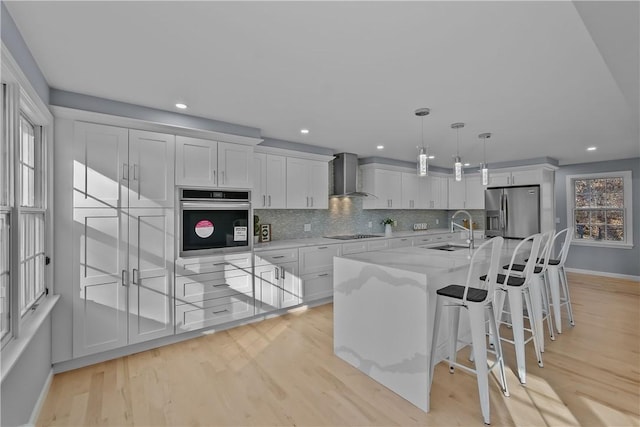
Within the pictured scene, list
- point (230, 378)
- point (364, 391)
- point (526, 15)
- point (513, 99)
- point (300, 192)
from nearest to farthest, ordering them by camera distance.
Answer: point (526, 15)
point (364, 391)
point (230, 378)
point (513, 99)
point (300, 192)

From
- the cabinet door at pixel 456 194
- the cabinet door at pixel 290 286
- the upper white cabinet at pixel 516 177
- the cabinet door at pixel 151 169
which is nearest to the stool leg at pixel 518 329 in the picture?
the cabinet door at pixel 290 286

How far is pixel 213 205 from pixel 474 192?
17.6 ft

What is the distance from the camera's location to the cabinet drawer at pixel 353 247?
4.49 meters

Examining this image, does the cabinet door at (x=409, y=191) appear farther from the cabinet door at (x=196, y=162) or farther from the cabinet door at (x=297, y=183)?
the cabinet door at (x=196, y=162)

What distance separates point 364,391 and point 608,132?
4.29m

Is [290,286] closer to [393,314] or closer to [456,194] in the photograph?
[393,314]

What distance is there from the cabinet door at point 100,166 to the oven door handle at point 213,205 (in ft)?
1.78

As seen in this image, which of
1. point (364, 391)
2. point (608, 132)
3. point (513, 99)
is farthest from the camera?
point (608, 132)

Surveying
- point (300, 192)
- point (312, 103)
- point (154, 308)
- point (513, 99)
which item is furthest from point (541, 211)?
point (154, 308)

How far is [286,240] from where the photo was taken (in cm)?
455

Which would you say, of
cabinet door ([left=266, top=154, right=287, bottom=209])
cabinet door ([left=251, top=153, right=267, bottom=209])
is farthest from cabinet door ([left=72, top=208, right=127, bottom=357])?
cabinet door ([left=266, top=154, right=287, bottom=209])

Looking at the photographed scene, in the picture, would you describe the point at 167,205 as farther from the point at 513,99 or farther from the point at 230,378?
the point at 513,99

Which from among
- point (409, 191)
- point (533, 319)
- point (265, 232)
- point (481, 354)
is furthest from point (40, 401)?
point (409, 191)

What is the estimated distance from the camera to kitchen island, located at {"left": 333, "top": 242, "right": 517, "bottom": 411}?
209cm
